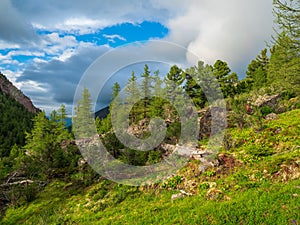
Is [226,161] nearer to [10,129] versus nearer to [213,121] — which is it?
[213,121]

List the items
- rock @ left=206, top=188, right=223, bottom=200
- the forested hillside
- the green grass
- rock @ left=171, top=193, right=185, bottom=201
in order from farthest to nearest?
rock @ left=171, top=193, right=185, bottom=201 < rock @ left=206, top=188, right=223, bottom=200 < the forested hillside < the green grass

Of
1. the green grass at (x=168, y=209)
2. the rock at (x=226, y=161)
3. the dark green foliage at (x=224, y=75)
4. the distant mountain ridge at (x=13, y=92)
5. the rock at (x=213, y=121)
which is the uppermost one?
the distant mountain ridge at (x=13, y=92)

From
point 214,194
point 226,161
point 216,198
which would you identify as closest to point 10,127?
point 226,161

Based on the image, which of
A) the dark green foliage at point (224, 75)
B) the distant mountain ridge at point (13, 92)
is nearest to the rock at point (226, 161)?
the dark green foliage at point (224, 75)

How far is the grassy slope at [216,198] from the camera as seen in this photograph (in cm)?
867

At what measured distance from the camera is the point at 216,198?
1048 cm

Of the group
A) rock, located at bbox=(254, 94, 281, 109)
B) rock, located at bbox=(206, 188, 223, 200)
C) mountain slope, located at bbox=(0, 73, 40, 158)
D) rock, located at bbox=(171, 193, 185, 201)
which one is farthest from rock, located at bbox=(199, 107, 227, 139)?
mountain slope, located at bbox=(0, 73, 40, 158)

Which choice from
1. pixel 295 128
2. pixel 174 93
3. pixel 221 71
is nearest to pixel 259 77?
pixel 221 71

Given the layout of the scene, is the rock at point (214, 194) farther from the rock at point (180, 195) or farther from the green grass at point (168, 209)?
the rock at point (180, 195)

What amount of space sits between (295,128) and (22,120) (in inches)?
4257

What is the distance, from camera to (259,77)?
4356 cm

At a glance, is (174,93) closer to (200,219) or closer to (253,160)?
(253,160)

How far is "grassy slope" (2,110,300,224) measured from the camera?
341 inches

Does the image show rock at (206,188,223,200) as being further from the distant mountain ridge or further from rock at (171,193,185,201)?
the distant mountain ridge
